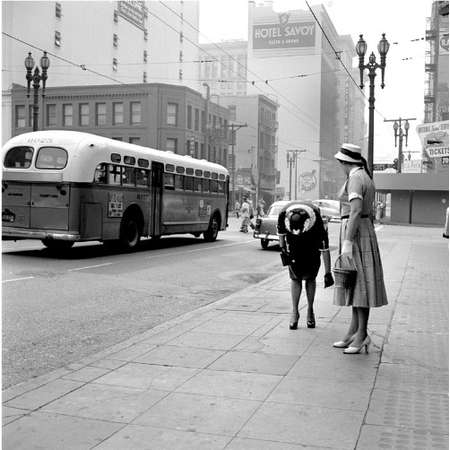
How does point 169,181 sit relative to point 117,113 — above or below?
below

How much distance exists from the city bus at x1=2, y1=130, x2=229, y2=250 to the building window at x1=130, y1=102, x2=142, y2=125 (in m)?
38.5

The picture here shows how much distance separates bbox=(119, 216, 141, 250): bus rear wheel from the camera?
678 inches

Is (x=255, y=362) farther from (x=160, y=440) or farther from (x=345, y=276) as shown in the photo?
(x=160, y=440)

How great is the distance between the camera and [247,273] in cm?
1407

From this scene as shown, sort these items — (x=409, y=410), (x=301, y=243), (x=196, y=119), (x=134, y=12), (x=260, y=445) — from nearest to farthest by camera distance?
(x=260, y=445) < (x=409, y=410) < (x=301, y=243) < (x=196, y=119) < (x=134, y=12)

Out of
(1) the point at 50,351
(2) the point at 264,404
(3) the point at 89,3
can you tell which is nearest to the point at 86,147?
(1) the point at 50,351

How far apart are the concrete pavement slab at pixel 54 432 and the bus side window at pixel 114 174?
12.4 m

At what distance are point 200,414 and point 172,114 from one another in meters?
53.8

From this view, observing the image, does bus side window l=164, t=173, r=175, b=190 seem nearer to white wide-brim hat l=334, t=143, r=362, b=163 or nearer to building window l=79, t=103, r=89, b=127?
white wide-brim hat l=334, t=143, r=362, b=163

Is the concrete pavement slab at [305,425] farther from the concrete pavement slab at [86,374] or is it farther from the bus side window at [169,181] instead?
the bus side window at [169,181]

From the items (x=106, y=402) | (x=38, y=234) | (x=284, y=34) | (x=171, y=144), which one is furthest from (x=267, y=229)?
(x=284, y=34)

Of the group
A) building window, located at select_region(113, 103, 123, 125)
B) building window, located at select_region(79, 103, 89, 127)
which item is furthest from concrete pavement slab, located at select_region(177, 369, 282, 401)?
building window, located at select_region(79, 103, 89, 127)

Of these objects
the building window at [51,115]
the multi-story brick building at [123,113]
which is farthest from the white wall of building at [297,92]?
the building window at [51,115]

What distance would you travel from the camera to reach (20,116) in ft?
184
